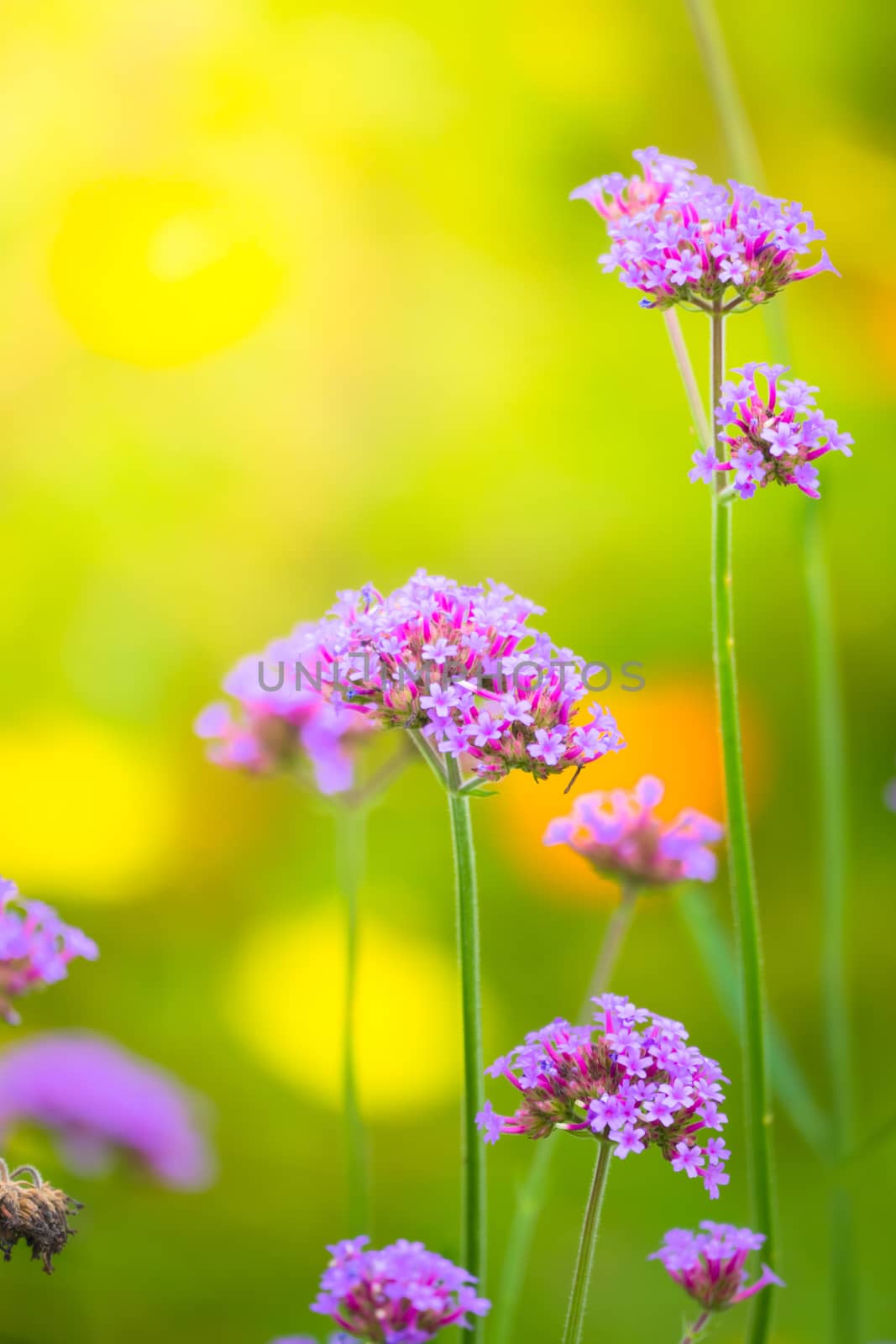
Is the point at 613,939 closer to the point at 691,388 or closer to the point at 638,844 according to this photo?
the point at 638,844

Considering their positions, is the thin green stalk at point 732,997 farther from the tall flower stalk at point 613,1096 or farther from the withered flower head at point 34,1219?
the withered flower head at point 34,1219

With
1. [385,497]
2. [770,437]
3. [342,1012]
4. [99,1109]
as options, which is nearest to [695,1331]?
[770,437]

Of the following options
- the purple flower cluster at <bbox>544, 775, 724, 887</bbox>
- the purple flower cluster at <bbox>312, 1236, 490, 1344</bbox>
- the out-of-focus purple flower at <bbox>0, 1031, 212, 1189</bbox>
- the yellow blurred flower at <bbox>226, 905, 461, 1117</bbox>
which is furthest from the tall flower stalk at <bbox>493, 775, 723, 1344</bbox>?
the yellow blurred flower at <bbox>226, 905, 461, 1117</bbox>

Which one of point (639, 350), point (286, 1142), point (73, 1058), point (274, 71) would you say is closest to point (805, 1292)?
point (286, 1142)

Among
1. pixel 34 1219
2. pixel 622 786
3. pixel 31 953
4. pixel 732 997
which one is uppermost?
pixel 622 786

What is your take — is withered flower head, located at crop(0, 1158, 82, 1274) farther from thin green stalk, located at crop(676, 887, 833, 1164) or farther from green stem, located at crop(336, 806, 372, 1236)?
A: thin green stalk, located at crop(676, 887, 833, 1164)

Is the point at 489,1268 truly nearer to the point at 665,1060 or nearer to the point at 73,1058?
the point at 73,1058
